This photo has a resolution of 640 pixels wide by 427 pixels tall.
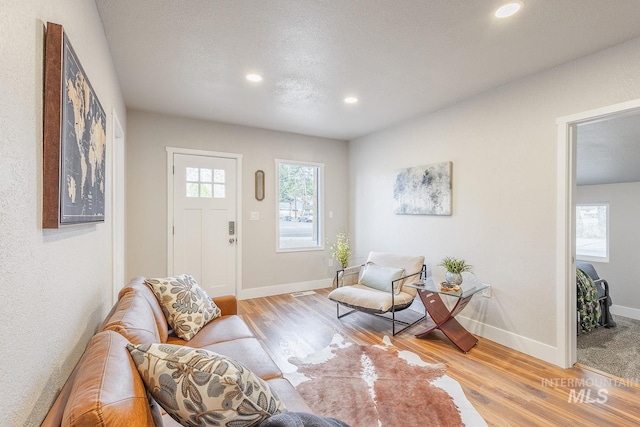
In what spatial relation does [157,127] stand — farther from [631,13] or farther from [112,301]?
[631,13]

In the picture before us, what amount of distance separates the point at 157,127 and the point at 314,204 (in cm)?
249

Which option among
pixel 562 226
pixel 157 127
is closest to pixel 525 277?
pixel 562 226

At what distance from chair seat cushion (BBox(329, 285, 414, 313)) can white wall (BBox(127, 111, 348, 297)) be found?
59.1 inches

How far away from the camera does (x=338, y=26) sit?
2025 millimetres

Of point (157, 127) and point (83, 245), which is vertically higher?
point (157, 127)

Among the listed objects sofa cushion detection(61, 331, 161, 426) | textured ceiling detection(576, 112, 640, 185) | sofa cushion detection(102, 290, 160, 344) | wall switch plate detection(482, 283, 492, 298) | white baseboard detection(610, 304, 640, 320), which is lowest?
white baseboard detection(610, 304, 640, 320)

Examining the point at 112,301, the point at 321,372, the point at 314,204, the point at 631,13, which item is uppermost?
the point at 631,13

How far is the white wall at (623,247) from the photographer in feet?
14.5

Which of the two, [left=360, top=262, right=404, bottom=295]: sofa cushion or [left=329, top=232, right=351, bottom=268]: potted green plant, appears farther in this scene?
[left=329, top=232, right=351, bottom=268]: potted green plant

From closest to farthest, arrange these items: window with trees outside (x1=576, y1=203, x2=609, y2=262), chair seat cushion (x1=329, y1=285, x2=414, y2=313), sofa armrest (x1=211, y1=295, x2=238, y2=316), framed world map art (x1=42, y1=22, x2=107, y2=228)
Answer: framed world map art (x1=42, y1=22, x2=107, y2=228) < sofa armrest (x1=211, y1=295, x2=238, y2=316) < chair seat cushion (x1=329, y1=285, x2=414, y2=313) < window with trees outside (x1=576, y1=203, x2=609, y2=262)

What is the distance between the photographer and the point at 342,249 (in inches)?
185

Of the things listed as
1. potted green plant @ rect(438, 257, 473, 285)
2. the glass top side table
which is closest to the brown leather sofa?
the glass top side table

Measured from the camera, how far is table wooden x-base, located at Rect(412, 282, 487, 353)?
2842 mm

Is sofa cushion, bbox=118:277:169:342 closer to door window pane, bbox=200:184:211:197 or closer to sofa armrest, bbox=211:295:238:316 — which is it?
sofa armrest, bbox=211:295:238:316
